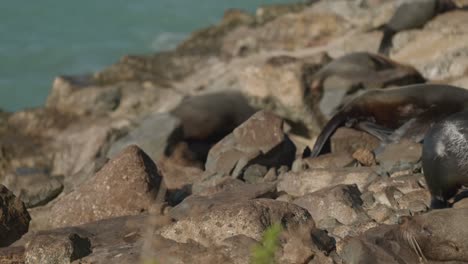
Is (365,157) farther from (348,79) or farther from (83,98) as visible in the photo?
(83,98)

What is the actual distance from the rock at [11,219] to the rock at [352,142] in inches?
107

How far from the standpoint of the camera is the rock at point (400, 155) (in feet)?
21.2

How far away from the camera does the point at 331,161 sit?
7.02 metres

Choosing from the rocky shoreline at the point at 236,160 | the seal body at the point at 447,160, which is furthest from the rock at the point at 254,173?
the seal body at the point at 447,160

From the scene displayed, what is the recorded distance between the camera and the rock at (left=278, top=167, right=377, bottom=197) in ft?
20.8

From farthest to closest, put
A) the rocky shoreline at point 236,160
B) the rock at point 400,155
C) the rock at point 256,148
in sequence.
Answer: the rock at point 256,148, the rock at point 400,155, the rocky shoreline at point 236,160

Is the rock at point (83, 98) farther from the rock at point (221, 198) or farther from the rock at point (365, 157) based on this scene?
the rock at point (221, 198)

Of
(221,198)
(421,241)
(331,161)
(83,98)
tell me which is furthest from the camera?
(83,98)

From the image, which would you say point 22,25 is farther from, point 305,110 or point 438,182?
point 438,182

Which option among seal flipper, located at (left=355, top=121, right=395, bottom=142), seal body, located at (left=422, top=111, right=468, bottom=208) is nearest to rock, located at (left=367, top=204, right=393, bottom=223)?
seal body, located at (left=422, top=111, right=468, bottom=208)

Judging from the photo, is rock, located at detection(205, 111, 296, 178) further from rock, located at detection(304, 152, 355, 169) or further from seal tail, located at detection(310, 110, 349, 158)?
rock, located at detection(304, 152, 355, 169)

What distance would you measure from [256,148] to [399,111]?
148cm

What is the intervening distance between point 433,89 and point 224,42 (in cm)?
963

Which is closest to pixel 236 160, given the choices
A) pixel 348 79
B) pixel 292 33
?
pixel 348 79
